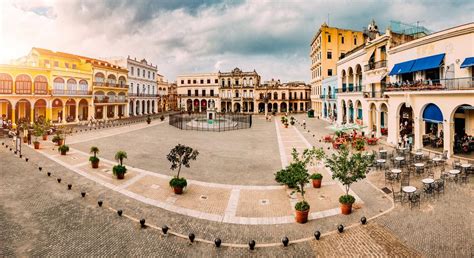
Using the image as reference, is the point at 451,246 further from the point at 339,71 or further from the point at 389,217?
the point at 339,71

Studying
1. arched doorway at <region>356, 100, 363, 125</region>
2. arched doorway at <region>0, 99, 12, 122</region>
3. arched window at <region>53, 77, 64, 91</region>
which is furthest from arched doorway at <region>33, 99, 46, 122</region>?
arched doorway at <region>356, 100, 363, 125</region>

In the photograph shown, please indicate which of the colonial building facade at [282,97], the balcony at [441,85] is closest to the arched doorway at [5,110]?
the balcony at [441,85]

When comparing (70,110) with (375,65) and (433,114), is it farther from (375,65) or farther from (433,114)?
(433,114)

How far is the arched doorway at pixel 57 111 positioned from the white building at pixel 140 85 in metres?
17.3

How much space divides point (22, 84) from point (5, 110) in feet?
20.5

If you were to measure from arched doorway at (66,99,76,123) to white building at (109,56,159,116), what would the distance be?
46.2 ft

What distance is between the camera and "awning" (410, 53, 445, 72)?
21.5 metres

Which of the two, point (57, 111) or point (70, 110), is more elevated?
point (70, 110)

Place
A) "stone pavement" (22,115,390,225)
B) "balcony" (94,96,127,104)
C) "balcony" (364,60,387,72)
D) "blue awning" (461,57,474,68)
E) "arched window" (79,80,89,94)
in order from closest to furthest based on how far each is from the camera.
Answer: "stone pavement" (22,115,390,225)
"blue awning" (461,57,474,68)
"balcony" (364,60,387,72)
"arched window" (79,80,89,94)
"balcony" (94,96,127,104)

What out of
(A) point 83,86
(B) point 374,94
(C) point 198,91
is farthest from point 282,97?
(A) point 83,86

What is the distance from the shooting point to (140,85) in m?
67.7

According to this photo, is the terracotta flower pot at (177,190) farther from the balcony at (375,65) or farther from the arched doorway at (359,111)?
the arched doorway at (359,111)

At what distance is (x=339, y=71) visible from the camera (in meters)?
42.8

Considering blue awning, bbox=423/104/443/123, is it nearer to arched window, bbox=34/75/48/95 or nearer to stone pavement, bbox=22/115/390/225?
stone pavement, bbox=22/115/390/225
